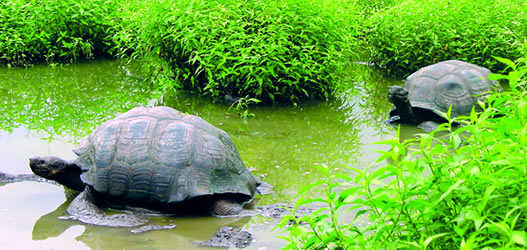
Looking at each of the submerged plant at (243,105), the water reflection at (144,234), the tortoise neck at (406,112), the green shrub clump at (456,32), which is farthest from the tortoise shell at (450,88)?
the water reflection at (144,234)

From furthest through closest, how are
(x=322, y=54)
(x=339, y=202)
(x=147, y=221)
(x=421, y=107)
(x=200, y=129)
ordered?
(x=322, y=54) < (x=421, y=107) < (x=200, y=129) < (x=147, y=221) < (x=339, y=202)

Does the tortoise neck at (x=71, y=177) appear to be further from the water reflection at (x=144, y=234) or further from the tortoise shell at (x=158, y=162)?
the water reflection at (x=144, y=234)

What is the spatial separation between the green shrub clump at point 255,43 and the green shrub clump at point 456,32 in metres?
1.45

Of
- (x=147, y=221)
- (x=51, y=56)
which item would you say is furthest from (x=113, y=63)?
(x=147, y=221)

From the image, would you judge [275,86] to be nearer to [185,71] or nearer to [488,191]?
[185,71]

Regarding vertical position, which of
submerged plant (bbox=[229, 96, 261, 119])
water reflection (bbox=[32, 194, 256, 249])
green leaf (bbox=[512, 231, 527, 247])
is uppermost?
green leaf (bbox=[512, 231, 527, 247])

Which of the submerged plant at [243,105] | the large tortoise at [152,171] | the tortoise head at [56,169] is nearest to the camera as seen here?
the large tortoise at [152,171]

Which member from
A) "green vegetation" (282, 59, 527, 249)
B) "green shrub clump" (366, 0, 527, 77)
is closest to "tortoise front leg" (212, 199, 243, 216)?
"green vegetation" (282, 59, 527, 249)

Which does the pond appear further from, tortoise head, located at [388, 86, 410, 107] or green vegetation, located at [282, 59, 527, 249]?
green vegetation, located at [282, 59, 527, 249]

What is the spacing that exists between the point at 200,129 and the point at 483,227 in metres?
2.79

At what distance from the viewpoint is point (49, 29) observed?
843cm

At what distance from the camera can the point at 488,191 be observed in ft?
4.83

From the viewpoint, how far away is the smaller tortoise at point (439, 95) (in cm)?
601

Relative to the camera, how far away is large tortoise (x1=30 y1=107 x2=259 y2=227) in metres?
3.76
